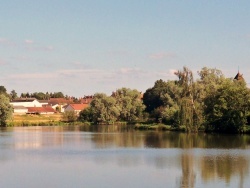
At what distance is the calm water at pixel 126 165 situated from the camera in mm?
23219

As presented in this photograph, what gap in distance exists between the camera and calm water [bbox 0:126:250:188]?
76.2 feet

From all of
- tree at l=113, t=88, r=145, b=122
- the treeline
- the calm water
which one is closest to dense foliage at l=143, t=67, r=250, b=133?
the treeline

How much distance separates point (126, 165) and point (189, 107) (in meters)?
27.1

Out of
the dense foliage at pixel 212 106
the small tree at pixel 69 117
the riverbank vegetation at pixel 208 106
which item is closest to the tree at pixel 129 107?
the small tree at pixel 69 117

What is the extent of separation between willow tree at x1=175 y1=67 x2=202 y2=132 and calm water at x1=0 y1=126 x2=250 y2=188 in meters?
12.4

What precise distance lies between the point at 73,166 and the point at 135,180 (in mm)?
5798

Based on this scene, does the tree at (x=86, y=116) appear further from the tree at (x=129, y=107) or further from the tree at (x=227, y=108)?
the tree at (x=227, y=108)

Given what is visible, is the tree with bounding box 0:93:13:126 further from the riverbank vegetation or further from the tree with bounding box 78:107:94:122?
the tree with bounding box 78:107:94:122

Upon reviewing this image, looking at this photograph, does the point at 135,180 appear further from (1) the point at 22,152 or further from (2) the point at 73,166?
(1) the point at 22,152

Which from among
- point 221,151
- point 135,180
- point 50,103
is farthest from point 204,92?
point 50,103

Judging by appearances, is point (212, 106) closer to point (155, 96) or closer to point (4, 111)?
point (4, 111)

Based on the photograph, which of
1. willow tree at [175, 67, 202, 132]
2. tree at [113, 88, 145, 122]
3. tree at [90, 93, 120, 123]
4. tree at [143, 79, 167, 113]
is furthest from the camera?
tree at [143, 79, 167, 113]

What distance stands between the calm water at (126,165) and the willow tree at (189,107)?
12395mm

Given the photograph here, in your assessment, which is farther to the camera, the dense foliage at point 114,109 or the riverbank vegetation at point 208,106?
the dense foliage at point 114,109
